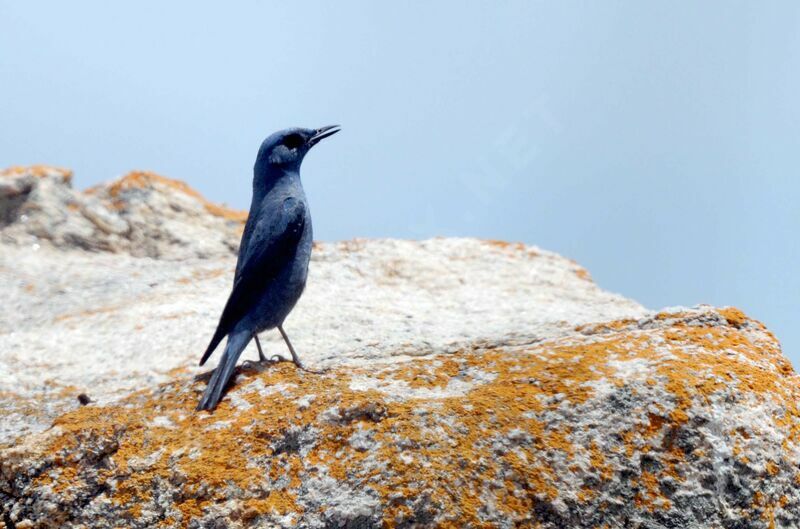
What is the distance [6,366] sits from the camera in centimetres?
644

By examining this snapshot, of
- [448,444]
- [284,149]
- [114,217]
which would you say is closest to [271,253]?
[284,149]

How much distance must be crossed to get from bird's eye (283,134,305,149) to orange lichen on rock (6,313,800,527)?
2318 mm

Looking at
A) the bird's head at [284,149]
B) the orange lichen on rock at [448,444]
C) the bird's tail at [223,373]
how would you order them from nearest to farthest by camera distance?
1. the orange lichen on rock at [448,444]
2. the bird's tail at [223,373]
3. the bird's head at [284,149]

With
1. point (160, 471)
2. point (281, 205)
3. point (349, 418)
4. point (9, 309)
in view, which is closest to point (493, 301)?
point (281, 205)

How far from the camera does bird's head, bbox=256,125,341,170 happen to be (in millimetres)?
5738

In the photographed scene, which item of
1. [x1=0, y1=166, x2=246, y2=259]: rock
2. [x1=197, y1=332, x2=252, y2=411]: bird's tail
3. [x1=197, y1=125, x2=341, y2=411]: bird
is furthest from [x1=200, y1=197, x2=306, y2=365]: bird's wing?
[x1=0, y1=166, x2=246, y2=259]: rock

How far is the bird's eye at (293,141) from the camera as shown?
229 inches

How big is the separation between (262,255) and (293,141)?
1.21m

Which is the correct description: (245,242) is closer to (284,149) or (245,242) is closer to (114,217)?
(284,149)

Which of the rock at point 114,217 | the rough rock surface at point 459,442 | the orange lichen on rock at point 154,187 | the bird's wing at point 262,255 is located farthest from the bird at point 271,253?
the orange lichen on rock at point 154,187

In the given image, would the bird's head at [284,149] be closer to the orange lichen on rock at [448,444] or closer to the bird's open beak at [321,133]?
the bird's open beak at [321,133]

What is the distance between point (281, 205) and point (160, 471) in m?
2.41

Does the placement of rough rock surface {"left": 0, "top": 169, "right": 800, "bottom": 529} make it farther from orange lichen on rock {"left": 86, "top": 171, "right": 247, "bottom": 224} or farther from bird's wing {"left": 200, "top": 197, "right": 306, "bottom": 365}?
orange lichen on rock {"left": 86, "top": 171, "right": 247, "bottom": 224}

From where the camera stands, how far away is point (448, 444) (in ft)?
12.4
